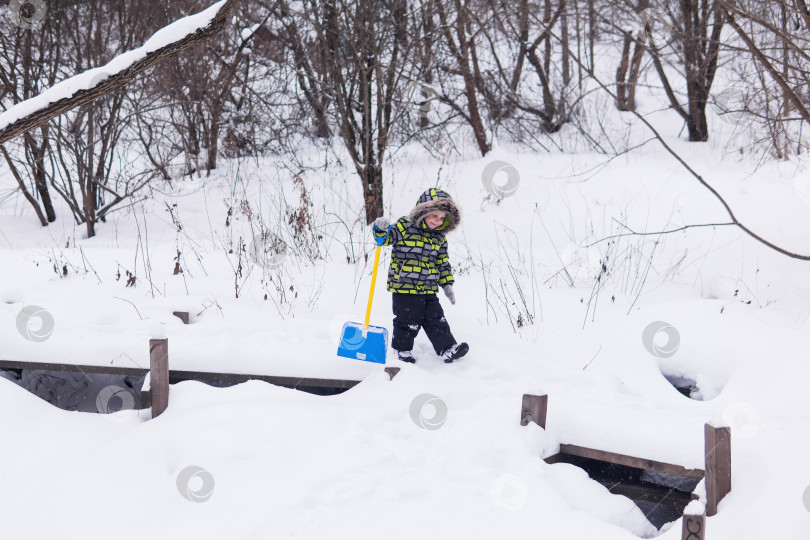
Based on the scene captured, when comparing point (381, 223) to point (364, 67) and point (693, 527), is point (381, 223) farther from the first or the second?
point (364, 67)

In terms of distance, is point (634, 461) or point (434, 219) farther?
point (434, 219)

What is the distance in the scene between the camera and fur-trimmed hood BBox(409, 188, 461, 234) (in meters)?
4.10

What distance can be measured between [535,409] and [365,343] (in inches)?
47.1

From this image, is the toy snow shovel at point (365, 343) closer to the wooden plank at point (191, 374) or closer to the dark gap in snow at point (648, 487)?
the wooden plank at point (191, 374)

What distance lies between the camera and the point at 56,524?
291cm

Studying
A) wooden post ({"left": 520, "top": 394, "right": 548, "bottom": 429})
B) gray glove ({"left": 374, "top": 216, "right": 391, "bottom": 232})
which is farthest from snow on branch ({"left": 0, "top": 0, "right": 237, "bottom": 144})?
wooden post ({"left": 520, "top": 394, "right": 548, "bottom": 429})

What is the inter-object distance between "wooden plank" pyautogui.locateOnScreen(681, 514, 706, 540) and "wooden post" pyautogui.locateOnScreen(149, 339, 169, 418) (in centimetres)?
266

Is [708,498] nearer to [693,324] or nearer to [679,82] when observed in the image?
[693,324]

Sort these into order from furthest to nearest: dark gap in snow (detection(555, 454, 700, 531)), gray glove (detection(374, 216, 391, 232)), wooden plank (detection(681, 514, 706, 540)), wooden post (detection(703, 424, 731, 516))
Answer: gray glove (detection(374, 216, 391, 232)) < dark gap in snow (detection(555, 454, 700, 531)) < wooden post (detection(703, 424, 731, 516)) < wooden plank (detection(681, 514, 706, 540))

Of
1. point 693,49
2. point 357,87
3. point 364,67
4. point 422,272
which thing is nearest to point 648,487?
point 422,272

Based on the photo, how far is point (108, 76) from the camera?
293 centimetres

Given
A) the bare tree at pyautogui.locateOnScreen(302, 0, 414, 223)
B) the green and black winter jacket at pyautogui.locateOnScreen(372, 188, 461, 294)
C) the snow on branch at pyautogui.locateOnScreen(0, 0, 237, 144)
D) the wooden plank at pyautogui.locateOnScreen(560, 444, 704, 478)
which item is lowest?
the wooden plank at pyautogui.locateOnScreen(560, 444, 704, 478)

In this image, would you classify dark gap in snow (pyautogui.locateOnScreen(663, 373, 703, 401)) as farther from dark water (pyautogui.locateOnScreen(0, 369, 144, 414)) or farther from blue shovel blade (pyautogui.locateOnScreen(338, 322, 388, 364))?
dark water (pyautogui.locateOnScreen(0, 369, 144, 414))

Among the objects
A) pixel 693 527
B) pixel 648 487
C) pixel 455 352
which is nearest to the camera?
pixel 693 527
